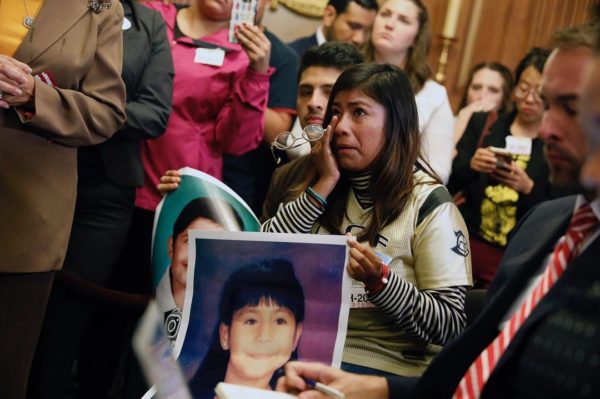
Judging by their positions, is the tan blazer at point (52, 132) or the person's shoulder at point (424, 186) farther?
the tan blazer at point (52, 132)

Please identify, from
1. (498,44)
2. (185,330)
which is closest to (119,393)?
(185,330)

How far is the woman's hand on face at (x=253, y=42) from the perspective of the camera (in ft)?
9.14

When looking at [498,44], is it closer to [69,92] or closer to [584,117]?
[69,92]

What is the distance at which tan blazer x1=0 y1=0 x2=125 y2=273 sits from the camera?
2.30 metres

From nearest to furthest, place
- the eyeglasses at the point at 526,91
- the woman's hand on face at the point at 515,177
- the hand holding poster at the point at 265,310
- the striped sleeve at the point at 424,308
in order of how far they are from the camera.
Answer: the hand holding poster at the point at 265,310 → the striped sleeve at the point at 424,308 → the woman's hand on face at the point at 515,177 → the eyeglasses at the point at 526,91

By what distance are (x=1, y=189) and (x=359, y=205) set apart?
37.1 inches

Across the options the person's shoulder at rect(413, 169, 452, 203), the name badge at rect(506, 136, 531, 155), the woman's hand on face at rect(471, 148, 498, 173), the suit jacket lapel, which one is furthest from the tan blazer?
the name badge at rect(506, 136, 531, 155)

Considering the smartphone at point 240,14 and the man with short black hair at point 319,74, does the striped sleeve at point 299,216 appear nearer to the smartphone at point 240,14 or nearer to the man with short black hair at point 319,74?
the man with short black hair at point 319,74

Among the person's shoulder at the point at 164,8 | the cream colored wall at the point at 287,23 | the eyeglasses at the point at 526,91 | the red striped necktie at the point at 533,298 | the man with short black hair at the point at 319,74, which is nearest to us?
the red striped necktie at the point at 533,298

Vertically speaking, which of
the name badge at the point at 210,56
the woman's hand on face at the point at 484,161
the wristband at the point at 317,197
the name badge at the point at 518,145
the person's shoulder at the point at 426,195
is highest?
the name badge at the point at 210,56

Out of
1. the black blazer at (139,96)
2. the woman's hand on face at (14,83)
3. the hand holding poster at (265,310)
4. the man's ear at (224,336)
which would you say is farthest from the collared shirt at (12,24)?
the man's ear at (224,336)

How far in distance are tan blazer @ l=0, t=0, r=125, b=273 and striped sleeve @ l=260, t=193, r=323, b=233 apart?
0.59 m

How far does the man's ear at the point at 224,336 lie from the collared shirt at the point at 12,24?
101 centimetres

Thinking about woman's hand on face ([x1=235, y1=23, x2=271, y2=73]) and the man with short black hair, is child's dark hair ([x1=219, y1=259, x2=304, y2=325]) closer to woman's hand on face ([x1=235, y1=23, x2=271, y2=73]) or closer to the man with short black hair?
the man with short black hair
